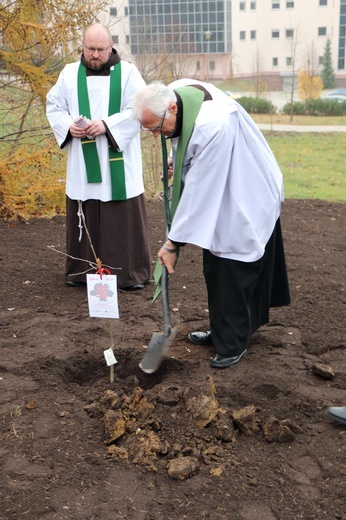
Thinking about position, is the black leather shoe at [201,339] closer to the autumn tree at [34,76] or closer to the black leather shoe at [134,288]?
the black leather shoe at [134,288]

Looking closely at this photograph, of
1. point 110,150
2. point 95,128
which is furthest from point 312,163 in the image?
point 95,128

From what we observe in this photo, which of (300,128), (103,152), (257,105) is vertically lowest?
(300,128)

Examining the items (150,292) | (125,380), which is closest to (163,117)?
(125,380)

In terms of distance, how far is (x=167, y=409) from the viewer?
4.07 meters

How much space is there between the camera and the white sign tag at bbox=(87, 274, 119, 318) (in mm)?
4284

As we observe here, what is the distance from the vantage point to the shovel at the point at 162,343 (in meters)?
4.56

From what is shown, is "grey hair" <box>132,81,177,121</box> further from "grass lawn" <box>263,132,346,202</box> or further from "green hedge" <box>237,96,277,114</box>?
"green hedge" <box>237,96,277,114</box>

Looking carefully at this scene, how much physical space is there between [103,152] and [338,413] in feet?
10.3

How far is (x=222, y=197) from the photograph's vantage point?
14.4 ft

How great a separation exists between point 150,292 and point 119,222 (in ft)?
2.22

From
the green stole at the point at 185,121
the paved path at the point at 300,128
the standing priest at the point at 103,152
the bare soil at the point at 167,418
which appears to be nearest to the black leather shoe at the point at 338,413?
the bare soil at the point at 167,418

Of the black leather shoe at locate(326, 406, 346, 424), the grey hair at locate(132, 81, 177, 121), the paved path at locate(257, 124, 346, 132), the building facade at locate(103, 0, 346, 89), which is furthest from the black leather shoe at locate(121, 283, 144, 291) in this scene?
the building facade at locate(103, 0, 346, 89)

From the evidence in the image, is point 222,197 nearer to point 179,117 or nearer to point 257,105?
point 179,117

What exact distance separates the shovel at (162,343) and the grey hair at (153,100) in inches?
40.1
